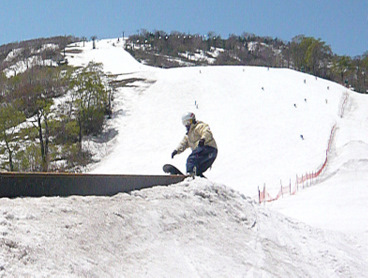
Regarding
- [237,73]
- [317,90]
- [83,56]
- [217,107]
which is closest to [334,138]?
[217,107]

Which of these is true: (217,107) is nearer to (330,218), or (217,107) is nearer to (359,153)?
(359,153)

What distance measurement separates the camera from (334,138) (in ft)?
104

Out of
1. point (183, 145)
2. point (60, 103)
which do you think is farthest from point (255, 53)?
point (183, 145)

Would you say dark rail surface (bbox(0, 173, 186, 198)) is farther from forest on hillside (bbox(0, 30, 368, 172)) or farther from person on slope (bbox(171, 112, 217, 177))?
forest on hillside (bbox(0, 30, 368, 172))

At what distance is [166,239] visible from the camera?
13.9ft

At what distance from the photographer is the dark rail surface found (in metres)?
3.88

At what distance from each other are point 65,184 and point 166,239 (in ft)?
3.74

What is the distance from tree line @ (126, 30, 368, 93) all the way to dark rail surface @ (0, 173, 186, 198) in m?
63.1

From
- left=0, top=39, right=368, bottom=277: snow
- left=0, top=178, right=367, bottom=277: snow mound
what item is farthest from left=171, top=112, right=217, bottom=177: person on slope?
left=0, top=178, right=367, bottom=277: snow mound

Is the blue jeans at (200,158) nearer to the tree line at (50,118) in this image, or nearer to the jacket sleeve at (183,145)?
the jacket sleeve at (183,145)

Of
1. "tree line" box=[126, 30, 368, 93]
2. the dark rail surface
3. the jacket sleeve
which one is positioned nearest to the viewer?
the dark rail surface

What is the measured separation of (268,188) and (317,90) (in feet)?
97.1

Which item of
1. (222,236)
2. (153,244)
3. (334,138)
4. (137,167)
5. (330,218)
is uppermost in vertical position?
(153,244)

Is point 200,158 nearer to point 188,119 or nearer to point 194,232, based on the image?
point 188,119
